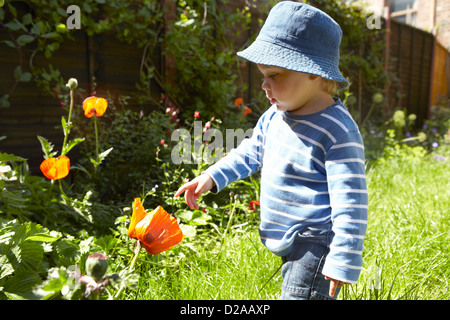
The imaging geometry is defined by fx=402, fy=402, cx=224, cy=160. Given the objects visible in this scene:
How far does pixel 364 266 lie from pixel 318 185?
2.73 ft

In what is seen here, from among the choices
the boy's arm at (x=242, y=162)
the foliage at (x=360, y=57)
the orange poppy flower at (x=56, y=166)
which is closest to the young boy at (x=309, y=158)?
the boy's arm at (x=242, y=162)

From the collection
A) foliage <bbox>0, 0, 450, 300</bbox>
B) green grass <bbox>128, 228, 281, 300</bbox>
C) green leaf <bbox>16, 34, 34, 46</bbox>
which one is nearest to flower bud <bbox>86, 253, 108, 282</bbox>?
foliage <bbox>0, 0, 450, 300</bbox>

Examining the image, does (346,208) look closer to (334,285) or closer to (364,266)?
(334,285)

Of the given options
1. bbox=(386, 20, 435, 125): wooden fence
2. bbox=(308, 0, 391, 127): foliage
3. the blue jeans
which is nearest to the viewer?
the blue jeans

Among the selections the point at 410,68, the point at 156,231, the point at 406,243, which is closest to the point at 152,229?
the point at 156,231

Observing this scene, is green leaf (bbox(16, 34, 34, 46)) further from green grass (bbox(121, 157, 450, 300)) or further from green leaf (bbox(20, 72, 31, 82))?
green grass (bbox(121, 157, 450, 300))

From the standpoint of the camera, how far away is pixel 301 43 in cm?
118

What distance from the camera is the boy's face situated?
119 centimetres

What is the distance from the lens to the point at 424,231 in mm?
2078

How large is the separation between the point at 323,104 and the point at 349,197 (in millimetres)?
309

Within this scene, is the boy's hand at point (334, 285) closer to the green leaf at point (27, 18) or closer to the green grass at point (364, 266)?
the green grass at point (364, 266)

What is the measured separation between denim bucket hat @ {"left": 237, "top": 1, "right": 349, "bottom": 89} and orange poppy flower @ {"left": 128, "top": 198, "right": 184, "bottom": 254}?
0.53 metres

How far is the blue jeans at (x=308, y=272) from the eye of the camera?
3.84ft
